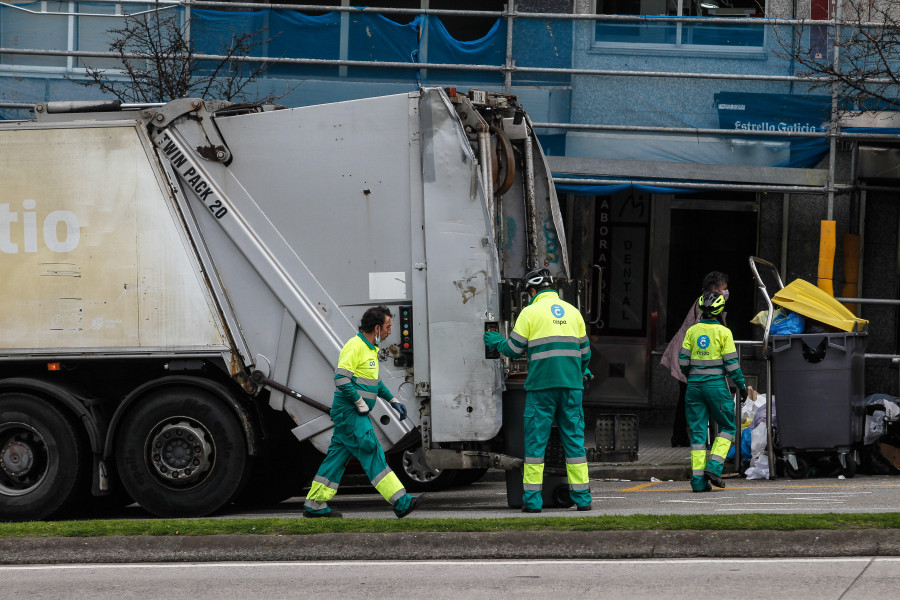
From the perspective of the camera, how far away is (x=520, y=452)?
8.73m

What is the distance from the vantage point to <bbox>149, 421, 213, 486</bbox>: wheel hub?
29.0 ft

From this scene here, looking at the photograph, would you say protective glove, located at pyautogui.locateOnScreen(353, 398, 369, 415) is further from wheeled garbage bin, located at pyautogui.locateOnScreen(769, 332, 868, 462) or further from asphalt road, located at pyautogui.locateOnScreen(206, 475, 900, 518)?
wheeled garbage bin, located at pyautogui.locateOnScreen(769, 332, 868, 462)

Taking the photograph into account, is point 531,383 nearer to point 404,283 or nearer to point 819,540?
point 404,283

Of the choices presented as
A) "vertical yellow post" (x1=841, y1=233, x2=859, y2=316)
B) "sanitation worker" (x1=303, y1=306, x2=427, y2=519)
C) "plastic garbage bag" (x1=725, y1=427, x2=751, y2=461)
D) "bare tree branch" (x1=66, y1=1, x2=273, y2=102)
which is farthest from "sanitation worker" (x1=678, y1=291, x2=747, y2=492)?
"bare tree branch" (x1=66, y1=1, x2=273, y2=102)

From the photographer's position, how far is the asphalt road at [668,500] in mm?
8539

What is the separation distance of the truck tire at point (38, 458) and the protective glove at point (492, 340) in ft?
9.61

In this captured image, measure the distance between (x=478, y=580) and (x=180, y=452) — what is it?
3229mm

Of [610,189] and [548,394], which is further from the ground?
[610,189]

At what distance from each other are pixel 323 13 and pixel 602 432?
8.33m

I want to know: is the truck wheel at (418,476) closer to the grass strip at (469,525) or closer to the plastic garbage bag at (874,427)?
the grass strip at (469,525)

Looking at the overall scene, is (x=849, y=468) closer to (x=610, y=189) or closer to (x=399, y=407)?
(x=610, y=189)

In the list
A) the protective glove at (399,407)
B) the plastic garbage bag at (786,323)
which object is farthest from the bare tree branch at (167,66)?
the plastic garbage bag at (786,323)

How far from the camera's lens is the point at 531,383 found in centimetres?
856

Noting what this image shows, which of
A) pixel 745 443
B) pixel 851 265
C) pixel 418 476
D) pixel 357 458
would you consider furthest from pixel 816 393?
pixel 357 458
